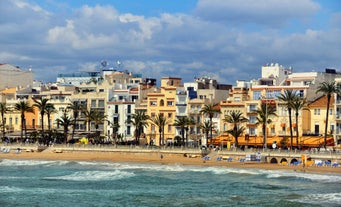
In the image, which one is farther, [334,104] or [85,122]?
[85,122]

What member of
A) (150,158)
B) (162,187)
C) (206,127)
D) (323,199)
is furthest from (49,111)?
(323,199)

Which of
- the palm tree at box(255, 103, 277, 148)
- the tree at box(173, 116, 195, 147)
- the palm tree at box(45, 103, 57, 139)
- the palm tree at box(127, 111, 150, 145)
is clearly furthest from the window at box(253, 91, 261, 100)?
the palm tree at box(45, 103, 57, 139)

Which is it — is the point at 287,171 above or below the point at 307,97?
below

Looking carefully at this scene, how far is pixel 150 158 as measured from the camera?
91.2 metres

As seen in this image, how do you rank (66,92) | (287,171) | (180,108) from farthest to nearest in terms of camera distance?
(66,92) < (180,108) < (287,171)

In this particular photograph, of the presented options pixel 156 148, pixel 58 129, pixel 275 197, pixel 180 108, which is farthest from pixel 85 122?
pixel 275 197

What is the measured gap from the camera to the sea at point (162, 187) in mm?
52094

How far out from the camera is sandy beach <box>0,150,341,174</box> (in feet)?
245

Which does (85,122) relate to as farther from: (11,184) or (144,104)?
(11,184)

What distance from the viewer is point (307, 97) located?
327 ft

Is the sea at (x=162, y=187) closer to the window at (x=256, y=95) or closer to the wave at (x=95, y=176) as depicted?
the wave at (x=95, y=176)

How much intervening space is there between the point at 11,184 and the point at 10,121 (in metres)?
66.4

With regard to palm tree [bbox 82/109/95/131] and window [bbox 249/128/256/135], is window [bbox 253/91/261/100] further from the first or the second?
palm tree [bbox 82/109/95/131]

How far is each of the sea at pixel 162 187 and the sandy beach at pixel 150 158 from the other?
224 cm
